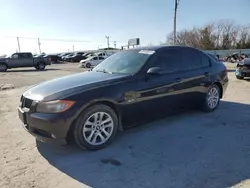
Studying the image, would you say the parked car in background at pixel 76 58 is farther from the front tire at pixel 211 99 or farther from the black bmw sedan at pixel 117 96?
the black bmw sedan at pixel 117 96

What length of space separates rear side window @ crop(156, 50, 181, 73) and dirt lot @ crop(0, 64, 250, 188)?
3.59 feet

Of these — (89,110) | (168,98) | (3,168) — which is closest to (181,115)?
(168,98)

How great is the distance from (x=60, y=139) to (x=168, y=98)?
220cm

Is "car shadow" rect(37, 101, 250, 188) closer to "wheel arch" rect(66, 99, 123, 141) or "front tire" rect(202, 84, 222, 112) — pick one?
"wheel arch" rect(66, 99, 123, 141)

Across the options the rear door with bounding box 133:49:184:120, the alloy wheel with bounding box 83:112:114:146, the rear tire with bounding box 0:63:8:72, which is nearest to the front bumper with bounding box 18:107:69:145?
the alloy wheel with bounding box 83:112:114:146

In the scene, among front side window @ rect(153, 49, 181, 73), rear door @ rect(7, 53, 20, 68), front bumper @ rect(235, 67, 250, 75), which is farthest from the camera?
rear door @ rect(7, 53, 20, 68)

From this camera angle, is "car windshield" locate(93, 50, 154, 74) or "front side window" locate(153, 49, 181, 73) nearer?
"car windshield" locate(93, 50, 154, 74)

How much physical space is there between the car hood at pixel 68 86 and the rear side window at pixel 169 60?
35.5 inches

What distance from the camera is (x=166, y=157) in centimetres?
386

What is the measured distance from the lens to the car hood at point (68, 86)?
3.97 meters

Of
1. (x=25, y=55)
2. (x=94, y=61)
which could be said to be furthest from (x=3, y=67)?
(x=94, y=61)

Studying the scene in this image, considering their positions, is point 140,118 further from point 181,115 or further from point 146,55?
point 181,115

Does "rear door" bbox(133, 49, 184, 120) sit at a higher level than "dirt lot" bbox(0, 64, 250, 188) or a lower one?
higher

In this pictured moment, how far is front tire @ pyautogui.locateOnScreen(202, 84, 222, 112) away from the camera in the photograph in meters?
6.14
